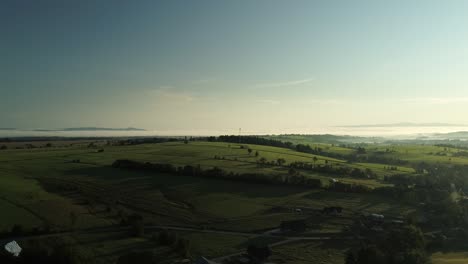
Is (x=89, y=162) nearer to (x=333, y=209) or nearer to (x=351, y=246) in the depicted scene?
(x=333, y=209)

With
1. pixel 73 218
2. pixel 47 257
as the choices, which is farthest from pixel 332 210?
pixel 47 257

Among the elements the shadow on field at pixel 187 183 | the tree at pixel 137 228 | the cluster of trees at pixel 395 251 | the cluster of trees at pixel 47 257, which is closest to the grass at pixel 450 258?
the cluster of trees at pixel 395 251

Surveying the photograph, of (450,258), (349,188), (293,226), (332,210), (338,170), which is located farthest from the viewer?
(338,170)

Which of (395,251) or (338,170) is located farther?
(338,170)

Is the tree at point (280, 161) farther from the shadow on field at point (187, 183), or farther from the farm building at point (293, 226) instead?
the farm building at point (293, 226)

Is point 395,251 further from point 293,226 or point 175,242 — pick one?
Answer: point 175,242

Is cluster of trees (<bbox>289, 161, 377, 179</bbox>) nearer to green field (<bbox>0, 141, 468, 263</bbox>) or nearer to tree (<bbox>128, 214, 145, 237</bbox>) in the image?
green field (<bbox>0, 141, 468, 263</bbox>)

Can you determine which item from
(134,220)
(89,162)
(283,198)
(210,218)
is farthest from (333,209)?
(89,162)
